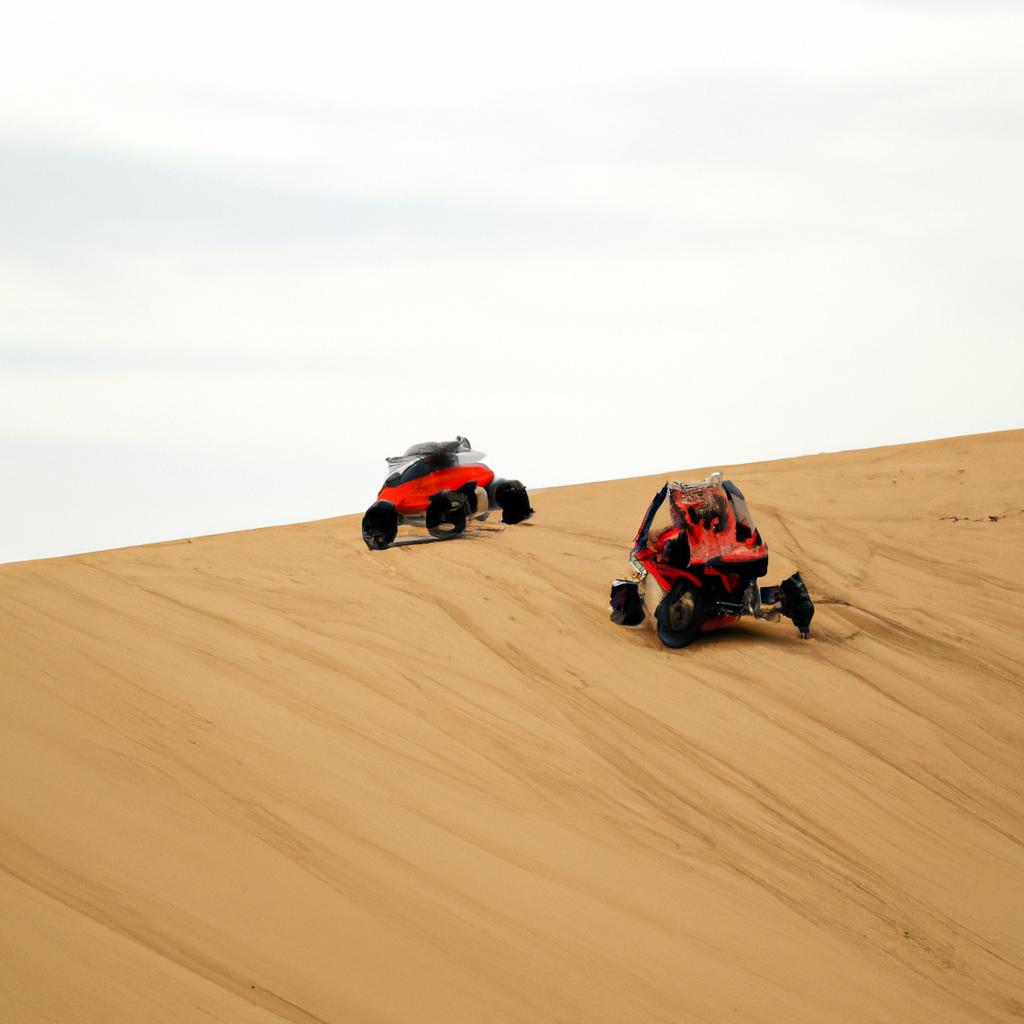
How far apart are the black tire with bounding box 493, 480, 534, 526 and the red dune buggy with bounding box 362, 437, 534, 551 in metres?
0.11

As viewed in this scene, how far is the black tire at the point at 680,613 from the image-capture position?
7.09 m

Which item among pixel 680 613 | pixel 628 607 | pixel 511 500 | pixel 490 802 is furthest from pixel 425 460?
pixel 490 802

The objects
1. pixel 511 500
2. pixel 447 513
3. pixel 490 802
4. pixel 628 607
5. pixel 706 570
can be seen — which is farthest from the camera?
pixel 511 500

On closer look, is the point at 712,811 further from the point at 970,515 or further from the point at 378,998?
the point at 970,515

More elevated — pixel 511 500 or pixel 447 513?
pixel 511 500

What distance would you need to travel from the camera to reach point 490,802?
17.4ft

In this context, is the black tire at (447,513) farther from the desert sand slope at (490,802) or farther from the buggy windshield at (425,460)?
the desert sand slope at (490,802)

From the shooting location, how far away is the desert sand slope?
165 inches

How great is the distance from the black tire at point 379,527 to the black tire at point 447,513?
0.34m

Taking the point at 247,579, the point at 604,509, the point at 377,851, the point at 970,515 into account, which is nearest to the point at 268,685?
the point at 377,851

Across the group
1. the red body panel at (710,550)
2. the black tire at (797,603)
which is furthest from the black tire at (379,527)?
the black tire at (797,603)

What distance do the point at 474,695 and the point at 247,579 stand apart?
251cm

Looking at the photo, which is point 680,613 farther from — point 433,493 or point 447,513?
point 433,493

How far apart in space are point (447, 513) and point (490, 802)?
4.58 meters
